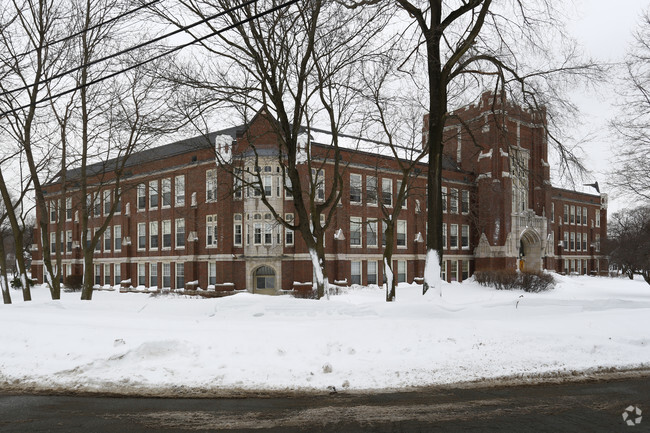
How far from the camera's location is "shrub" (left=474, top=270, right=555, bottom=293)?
36.4 meters

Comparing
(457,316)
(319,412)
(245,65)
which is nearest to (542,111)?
(457,316)

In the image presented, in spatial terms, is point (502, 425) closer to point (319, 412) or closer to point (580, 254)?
point (319, 412)

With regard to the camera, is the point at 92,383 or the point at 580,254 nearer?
the point at 92,383

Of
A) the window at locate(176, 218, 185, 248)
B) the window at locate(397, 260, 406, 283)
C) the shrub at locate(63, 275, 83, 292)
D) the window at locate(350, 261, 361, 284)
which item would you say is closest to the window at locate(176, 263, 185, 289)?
the window at locate(176, 218, 185, 248)

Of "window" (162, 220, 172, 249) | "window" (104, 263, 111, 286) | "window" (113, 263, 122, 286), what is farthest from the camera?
"window" (104, 263, 111, 286)

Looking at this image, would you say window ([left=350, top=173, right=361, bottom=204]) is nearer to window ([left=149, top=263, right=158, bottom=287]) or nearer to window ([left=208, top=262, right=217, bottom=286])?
window ([left=208, top=262, right=217, bottom=286])

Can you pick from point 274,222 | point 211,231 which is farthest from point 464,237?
point 211,231

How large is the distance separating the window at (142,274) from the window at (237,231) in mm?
11460

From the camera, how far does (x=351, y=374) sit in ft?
26.1

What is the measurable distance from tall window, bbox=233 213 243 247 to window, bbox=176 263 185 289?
6.07 metres

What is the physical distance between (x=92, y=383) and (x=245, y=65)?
386 inches

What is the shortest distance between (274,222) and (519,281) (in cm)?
1881

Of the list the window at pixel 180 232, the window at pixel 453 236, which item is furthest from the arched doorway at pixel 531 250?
the window at pixel 180 232

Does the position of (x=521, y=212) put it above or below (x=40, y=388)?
above
